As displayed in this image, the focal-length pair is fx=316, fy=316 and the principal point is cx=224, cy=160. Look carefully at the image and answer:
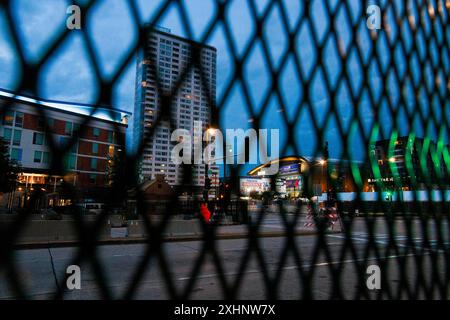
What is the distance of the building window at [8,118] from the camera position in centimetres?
69

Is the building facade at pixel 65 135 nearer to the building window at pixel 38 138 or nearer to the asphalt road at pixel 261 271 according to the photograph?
the building window at pixel 38 138

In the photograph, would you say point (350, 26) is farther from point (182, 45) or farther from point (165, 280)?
point (165, 280)

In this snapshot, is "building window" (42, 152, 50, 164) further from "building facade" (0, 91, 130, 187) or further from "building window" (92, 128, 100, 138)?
"building window" (92, 128, 100, 138)

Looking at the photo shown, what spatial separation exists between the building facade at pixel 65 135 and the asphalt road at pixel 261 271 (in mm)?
196

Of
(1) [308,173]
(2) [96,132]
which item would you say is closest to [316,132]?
(1) [308,173]

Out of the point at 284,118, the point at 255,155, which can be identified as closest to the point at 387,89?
the point at 284,118

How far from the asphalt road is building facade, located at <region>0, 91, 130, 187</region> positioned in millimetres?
196

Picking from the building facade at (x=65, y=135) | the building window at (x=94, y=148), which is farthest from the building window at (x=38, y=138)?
the building window at (x=94, y=148)

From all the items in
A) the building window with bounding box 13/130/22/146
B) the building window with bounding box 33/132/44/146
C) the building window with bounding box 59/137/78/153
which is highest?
the building window with bounding box 13/130/22/146

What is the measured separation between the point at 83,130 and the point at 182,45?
1.33 ft

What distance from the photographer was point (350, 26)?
149 cm

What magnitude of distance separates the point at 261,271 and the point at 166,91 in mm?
708

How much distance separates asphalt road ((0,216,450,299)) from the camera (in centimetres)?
100

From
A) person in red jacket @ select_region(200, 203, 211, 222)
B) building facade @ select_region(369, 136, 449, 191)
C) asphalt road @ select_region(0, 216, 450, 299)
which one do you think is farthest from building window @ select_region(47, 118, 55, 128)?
building facade @ select_region(369, 136, 449, 191)
